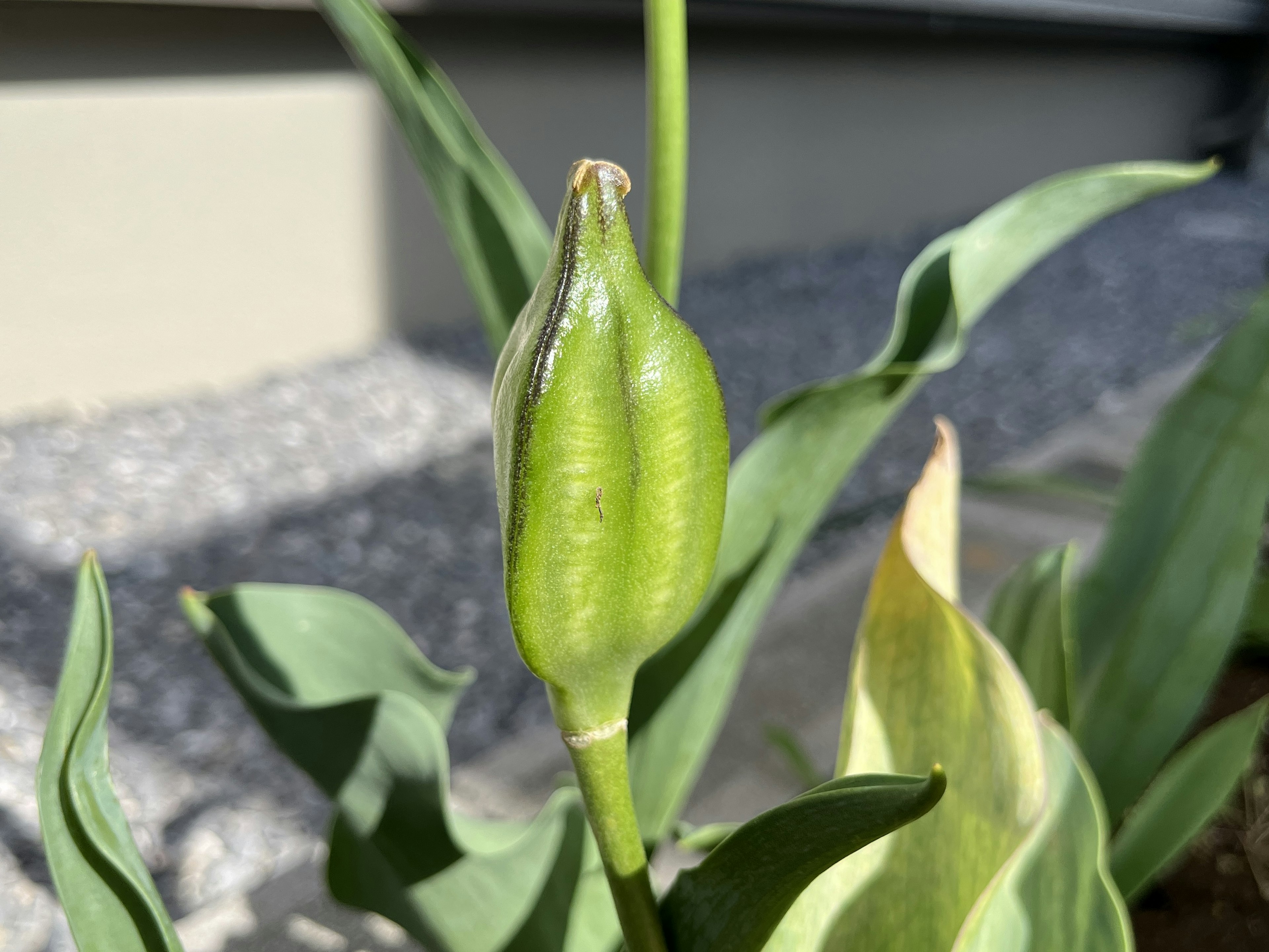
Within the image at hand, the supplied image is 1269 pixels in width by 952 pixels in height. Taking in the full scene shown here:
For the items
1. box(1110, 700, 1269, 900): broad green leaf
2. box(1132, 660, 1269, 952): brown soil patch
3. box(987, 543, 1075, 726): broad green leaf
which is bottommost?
box(1132, 660, 1269, 952): brown soil patch

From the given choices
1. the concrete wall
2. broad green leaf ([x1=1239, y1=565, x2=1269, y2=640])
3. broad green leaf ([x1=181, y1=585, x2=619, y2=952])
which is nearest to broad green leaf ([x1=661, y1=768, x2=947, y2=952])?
broad green leaf ([x1=181, y1=585, x2=619, y2=952])

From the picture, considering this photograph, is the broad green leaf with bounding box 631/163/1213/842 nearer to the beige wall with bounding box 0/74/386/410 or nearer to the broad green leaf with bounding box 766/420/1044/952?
the broad green leaf with bounding box 766/420/1044/952

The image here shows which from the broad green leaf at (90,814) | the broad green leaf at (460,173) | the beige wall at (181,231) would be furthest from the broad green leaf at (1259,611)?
the beige wall at (181,231)

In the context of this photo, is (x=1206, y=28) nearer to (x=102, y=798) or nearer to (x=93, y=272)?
(x=93, y=272)

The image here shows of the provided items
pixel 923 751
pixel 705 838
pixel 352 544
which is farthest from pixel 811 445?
pixel 352 544

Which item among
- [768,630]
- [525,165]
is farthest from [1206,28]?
[768,630]

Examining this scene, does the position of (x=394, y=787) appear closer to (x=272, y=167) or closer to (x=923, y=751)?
(x=923, y=751)
